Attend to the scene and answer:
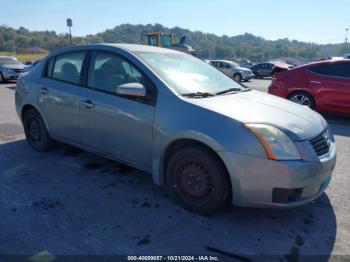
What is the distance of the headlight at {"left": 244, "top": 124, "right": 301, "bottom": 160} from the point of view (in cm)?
277

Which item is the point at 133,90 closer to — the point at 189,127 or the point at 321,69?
the point at 189,127

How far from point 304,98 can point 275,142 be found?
226 inches

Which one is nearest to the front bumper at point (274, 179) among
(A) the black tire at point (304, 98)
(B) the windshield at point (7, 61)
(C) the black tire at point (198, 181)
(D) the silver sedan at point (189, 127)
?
(D) the silver sedan at point (189, 127)

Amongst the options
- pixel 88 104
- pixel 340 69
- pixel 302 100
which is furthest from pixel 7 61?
pixel 340 69

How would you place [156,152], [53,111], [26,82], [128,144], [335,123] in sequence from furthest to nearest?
[335,123] < [26,82] < [53,111] < [128,144] < [156,152]

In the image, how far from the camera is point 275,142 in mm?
2797

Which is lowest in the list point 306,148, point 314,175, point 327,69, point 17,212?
point 17,212

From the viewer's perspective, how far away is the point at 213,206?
10.2 feet

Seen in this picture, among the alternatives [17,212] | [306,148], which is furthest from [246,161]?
[17,212]

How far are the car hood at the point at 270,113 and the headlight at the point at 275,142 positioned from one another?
0.07 metres

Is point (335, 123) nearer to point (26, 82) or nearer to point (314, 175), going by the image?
point (314, 175)

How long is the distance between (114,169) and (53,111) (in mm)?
1212

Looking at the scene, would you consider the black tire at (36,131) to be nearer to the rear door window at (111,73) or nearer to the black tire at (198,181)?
the rear door window at (111,73)

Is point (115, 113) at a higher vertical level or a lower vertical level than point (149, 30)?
lower
